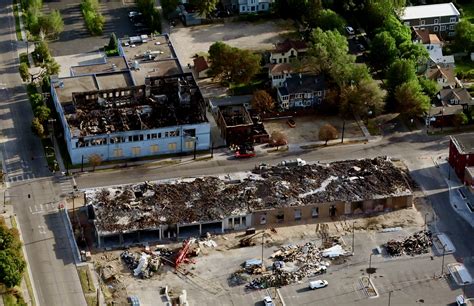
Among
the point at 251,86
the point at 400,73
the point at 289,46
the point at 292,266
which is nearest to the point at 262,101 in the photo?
the point at 251,86

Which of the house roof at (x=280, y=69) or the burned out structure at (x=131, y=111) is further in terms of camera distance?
the house roof at (x=280, y=69)

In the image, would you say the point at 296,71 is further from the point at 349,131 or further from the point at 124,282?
the point at 124,282

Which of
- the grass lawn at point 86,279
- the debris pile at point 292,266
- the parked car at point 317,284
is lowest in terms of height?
the parked car at point 317,284

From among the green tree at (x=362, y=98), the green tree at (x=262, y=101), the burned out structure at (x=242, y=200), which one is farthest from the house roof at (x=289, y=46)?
the burned out structure at (x=242, y=200)

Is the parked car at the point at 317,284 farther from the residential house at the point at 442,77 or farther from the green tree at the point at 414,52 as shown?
the green tree at the point at 414,52

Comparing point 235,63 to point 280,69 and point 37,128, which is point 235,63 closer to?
point 280,69
